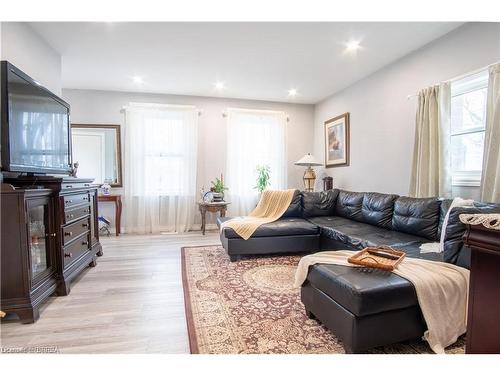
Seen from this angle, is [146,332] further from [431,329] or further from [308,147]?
[308,147]

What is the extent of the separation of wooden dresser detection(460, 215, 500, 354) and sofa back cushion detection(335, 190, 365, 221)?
258 cm

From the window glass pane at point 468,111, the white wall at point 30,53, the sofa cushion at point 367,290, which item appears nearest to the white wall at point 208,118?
the white wall at point 30,53

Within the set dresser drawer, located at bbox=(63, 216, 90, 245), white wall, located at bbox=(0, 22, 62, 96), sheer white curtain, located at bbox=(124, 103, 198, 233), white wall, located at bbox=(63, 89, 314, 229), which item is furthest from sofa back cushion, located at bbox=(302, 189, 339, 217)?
white wall, located at bbox=(0, 22, 62, 96)

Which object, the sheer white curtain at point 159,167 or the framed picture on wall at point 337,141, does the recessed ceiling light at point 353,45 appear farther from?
the sheer white curtain at point 159,167

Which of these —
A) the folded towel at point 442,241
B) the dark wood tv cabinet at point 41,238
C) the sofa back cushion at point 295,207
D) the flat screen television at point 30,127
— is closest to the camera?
the dark wood tv cabinet at point 41,238

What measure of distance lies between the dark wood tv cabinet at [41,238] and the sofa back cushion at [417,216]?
3157mm

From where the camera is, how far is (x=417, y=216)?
98.3 inches

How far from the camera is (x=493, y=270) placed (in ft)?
2.40

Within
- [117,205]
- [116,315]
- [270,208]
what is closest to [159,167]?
[117,205]

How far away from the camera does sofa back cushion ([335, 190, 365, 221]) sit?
11.0ft

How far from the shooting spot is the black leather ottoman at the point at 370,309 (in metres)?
1.34

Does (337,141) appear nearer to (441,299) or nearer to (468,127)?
(468,127)

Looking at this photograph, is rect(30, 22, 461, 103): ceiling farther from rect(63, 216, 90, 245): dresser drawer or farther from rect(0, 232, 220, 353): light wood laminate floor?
rect(0, 232, 220, 353): light wood laminate floor
